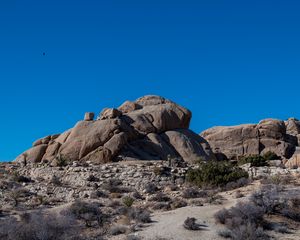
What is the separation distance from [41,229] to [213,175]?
1426 cm

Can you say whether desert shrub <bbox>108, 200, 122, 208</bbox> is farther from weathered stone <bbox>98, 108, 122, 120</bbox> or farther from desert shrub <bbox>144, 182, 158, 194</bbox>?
weathered stone <bbox>98, 108, 122, 120</bbox>

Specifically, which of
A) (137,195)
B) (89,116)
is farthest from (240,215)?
(89,116)

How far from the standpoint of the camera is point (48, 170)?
3416 centimetres

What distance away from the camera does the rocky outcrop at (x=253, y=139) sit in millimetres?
58906

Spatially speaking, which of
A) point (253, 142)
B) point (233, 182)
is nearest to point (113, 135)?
point (233, 182)

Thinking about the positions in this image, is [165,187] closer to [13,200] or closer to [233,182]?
[233,182]

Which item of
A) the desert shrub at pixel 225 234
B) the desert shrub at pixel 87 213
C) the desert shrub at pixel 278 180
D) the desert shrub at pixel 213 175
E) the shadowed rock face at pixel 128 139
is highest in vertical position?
the shadowed rock face at pixel 128 139

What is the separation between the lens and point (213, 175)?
99.9 ft

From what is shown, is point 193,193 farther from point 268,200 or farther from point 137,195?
point 268,200

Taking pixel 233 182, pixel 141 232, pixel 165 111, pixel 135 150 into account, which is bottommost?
pixel 141 232

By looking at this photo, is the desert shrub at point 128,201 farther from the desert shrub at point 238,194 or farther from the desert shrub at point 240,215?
the desert shrub at point 238,194

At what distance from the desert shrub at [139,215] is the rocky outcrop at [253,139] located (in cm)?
3579

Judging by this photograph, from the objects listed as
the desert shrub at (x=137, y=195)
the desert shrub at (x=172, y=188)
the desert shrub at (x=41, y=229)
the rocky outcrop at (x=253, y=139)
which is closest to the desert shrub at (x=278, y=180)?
the desert shrub at (x=172, y=188)

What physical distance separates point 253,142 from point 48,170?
32017 mm
